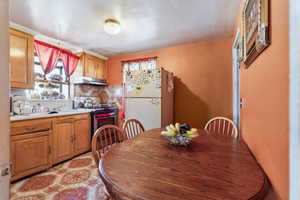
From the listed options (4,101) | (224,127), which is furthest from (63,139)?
(224,127)

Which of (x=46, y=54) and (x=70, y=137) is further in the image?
(x=46, y=54)

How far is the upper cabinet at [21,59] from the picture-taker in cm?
212

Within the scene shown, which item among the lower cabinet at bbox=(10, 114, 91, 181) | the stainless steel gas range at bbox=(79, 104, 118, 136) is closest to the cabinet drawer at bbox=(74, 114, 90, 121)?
the lower cabinet at bbox=(10, 114, 91, 181)

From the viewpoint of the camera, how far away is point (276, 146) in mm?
677

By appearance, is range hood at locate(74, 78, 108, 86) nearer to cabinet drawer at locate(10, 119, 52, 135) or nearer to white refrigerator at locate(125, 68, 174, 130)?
white refrigerator at locate(125, 68, 174, 130)

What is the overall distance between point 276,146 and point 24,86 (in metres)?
3.09

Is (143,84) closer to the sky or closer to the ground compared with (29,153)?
closer to the sky

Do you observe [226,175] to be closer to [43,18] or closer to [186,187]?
[186,187]

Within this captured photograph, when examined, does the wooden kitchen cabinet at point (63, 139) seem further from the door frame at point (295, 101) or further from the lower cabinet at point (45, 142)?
the door frame at point (295, 101)

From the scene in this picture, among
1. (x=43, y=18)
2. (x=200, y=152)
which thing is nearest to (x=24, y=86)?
(x=43, y=18)

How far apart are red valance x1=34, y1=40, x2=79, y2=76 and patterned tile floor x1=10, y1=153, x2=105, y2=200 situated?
Result: 1869 millimetres

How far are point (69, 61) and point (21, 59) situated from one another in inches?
40.7

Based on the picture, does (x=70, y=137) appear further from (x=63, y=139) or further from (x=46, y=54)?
(x=46, y=54)

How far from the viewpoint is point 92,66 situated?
366 cm
